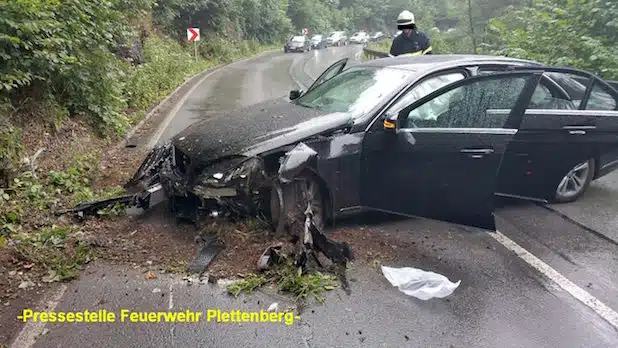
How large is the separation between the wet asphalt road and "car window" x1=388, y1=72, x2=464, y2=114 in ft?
3.85

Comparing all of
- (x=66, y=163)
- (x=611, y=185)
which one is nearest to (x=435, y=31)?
(x=611, y=185)

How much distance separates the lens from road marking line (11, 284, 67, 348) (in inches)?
123

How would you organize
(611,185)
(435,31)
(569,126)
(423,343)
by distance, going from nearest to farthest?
(423,343)
(569,126)
(611,185)
(435,31)

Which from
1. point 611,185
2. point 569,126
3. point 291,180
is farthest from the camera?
point 611,185

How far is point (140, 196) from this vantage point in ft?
15.3

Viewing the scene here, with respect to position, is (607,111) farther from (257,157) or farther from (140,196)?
(140,196)

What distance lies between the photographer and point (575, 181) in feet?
18.9

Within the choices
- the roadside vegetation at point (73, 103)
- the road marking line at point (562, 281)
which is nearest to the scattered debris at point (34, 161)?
the roadside vegetation at point (73, 103)

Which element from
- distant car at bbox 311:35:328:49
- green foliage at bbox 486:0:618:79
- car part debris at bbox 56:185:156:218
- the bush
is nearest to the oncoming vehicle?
car part debris at bbox 56:185:156:218

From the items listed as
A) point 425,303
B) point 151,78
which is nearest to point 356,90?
point 425,303

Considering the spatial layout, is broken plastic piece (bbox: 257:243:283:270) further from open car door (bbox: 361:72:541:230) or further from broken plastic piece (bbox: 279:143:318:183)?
open car door (bbox: 361:72:541:230)

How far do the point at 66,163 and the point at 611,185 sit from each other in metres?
6.88

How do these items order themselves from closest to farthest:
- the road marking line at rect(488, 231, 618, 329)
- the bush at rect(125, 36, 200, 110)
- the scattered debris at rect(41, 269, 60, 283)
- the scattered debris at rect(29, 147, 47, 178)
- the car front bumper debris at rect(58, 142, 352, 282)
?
1. the road marking line at rect(488, 231, 618, 329)
2. the scattered debris at rect(41, 269, 60, 283)
3. the car front bumper debris at rect(58, 142, 352, 282)
4. the scattered debris at rect(29, 147, 47, 178)
5. the bush at rect(125, 36, 200, 110)

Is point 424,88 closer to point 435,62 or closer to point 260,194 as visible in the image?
point 435,62
